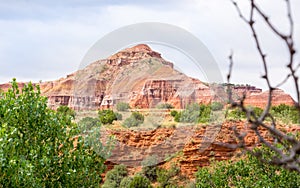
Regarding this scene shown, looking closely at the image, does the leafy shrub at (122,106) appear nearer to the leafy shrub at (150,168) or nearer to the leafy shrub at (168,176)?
the leafy shrub at (150,168)

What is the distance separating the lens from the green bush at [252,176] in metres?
12.1

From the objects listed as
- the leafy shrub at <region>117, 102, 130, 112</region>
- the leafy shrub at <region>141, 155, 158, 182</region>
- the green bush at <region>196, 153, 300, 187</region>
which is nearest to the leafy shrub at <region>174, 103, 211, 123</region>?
the leafy shrub at <region>141, 155, 158, 182</region>

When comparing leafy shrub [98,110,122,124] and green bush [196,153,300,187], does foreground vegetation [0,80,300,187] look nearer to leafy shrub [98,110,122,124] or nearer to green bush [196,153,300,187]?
green bush [196,153,300,187]

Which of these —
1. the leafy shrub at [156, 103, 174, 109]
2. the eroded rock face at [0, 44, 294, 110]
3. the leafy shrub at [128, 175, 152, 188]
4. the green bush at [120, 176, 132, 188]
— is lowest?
the green bush at [120, 176, 132, 188]

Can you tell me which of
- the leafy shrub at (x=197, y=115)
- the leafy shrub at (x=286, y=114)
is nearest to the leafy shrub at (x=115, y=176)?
the leafy shrub at (x=197, y=115)

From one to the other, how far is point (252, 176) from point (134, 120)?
18452 millimetres

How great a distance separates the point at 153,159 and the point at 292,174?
18001 millimetres

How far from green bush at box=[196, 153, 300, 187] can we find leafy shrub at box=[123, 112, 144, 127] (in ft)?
49.9

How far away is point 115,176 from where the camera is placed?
90.2 feet

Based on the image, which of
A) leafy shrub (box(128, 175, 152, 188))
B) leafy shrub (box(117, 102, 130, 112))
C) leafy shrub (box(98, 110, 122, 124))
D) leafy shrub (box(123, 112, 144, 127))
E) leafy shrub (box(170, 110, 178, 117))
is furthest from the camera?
leafy shrub (box(117, 102, 130, 112))

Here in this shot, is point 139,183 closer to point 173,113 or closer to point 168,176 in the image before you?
point 168,176

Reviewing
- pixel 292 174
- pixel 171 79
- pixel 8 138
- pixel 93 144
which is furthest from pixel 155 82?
pixel 8 138

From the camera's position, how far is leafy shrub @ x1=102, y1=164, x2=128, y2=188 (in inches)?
1037

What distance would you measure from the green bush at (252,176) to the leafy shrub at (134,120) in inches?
598
